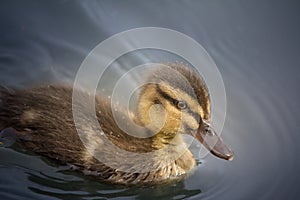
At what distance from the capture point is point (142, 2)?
562 centimetres

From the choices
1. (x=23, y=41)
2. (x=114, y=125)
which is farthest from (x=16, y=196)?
(x=23, y=41)

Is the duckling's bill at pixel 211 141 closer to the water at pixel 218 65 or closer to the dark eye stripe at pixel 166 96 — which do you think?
the dark eye stripe at pixel 166 96

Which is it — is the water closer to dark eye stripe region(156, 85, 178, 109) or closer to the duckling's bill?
the duckling's bill

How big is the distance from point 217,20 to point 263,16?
0.51 meters

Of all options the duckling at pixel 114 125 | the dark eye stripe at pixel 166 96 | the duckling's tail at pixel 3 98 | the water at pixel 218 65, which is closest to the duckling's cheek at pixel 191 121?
the duckling at pixel 114 125

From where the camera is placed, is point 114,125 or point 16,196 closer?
point 16,196

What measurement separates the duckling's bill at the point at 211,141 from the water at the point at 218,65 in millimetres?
433

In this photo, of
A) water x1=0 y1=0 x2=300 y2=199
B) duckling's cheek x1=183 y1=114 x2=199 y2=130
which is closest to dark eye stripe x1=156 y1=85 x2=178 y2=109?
duckling's cheek x1=183 y1=114 x2=199 y2=130

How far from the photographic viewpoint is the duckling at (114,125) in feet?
12.1

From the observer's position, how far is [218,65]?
5.11 meters

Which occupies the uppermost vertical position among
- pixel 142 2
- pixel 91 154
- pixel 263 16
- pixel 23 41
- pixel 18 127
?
pixel 142 2

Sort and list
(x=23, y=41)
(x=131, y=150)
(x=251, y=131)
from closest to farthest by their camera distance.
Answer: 1. (x=131, y=150)
2. (x=251, y=131)
3. (x=23, y=41)

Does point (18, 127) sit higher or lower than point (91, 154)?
higher

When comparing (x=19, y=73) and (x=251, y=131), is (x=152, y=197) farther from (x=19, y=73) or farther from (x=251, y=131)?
(x=19, y=73)
